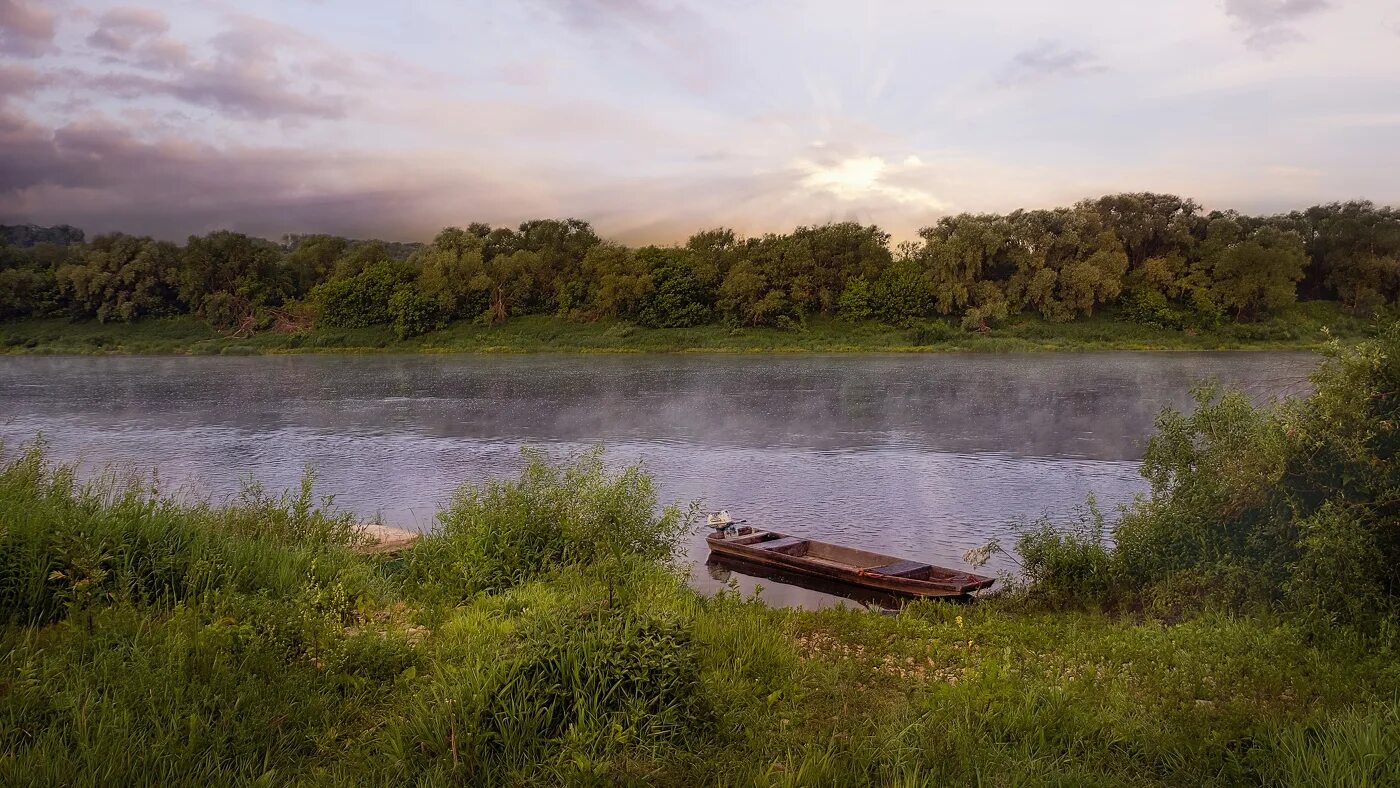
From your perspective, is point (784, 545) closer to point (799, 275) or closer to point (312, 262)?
point (799, 275)

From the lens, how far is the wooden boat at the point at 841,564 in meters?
16.8

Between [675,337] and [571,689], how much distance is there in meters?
102

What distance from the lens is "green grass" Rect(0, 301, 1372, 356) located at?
324 ft

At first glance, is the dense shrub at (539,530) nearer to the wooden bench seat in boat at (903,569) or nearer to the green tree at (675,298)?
the wooden bench seat in boat at (903,569)

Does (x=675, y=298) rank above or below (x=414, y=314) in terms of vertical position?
above

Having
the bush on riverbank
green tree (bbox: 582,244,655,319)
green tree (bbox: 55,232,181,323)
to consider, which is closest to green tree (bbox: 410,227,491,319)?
green tree (bbox: 582,244,655,319)

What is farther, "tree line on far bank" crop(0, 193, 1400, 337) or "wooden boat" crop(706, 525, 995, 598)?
"tree line on far bank" crop(0, 193, 1400, 337)

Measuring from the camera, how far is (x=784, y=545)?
20.2m

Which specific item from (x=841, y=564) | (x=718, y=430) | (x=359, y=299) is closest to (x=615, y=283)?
(x=359, y=299)

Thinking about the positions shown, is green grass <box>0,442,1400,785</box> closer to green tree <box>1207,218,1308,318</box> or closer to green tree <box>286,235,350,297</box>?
green tree <box>1207,218,1308,318</box>

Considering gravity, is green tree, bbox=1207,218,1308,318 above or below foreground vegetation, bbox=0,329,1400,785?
above

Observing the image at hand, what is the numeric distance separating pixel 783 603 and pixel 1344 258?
122416mm

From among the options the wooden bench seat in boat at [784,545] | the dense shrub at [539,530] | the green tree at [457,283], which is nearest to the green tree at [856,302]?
the green tree at [457,283]

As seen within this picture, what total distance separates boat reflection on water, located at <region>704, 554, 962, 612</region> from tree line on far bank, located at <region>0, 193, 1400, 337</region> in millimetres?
88045
